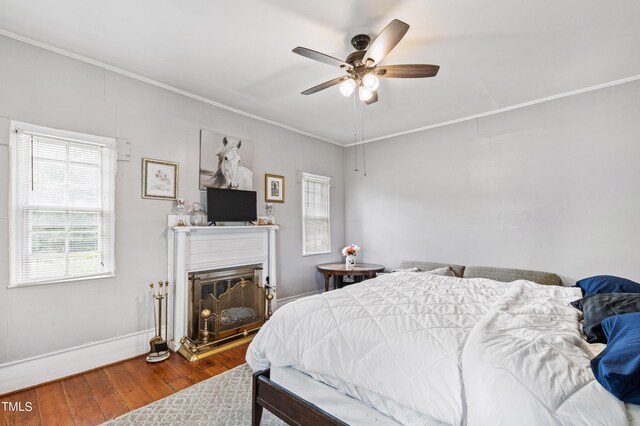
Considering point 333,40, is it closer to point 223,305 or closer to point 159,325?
point 223,305

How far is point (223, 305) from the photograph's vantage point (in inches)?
139

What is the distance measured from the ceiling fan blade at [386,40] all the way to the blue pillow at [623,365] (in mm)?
1787

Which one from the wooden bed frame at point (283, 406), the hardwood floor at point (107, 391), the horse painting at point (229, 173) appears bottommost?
the hardwood floor at point (107, 391)

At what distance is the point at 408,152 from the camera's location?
4.82m

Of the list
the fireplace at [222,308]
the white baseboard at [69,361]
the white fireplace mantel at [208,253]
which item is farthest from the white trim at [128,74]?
the white baseboard at [69,361]

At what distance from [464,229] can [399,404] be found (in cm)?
333

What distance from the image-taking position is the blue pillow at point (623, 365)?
950 mm

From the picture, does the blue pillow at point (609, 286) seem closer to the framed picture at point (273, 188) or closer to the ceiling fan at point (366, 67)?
the ceiling fan at point (366, 67)

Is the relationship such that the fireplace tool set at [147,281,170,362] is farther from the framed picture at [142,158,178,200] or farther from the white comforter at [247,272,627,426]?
the white comforter at [247,272,627,426]

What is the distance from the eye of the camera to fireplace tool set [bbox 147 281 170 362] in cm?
298

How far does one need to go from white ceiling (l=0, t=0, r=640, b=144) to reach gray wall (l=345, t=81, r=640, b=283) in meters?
0.43

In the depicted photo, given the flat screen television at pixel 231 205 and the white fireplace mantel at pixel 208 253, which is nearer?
the white fireplace mantel at pixel 208 253

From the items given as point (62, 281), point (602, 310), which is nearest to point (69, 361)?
point (62, 281)

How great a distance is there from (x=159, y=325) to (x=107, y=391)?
28.3 inches
